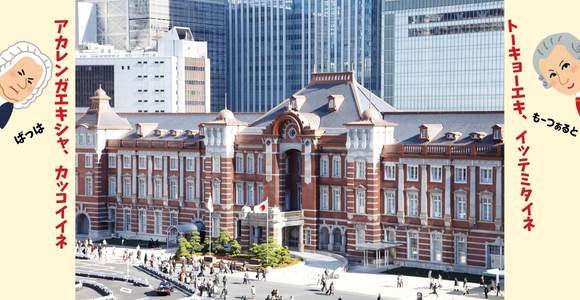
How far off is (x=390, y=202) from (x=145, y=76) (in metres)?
97.5

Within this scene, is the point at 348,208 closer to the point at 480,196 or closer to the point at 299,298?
the point at 480,196

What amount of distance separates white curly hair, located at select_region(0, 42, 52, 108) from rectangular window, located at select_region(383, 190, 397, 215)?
56201 mm

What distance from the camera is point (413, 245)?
8875 centimetres

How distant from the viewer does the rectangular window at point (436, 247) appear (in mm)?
87031

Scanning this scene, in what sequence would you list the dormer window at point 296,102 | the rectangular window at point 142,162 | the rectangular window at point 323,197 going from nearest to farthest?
the rectangular window at point 323,197 → the dormer window at point 296,102 → the rectangular window at point 142,162

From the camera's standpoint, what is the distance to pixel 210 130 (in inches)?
3999

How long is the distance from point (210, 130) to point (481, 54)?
6520 centimetres

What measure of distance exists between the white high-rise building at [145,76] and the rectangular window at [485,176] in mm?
102180

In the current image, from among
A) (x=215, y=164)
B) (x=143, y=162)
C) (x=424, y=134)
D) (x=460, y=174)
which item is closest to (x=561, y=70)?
(x=460, y=174)

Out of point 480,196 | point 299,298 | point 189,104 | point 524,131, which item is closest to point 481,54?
point 189,104

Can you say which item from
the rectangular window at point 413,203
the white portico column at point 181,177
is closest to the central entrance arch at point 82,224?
the white portico column at point 181,177

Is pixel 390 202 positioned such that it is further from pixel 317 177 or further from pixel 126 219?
pixel 126 219

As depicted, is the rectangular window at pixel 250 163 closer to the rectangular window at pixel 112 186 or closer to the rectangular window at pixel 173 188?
the rectangular window at pixel 173 188

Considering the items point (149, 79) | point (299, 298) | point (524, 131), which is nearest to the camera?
point (524, 131)
